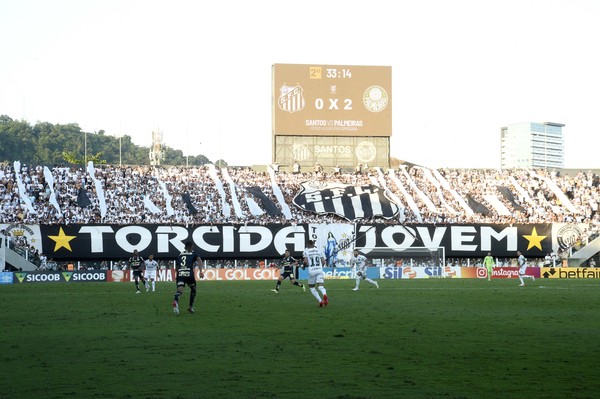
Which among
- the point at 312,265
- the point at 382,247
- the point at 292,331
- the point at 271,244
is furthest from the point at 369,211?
the point at 292,331

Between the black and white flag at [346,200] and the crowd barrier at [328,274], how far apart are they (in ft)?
23.7

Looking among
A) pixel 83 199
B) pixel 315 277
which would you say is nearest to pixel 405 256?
pixel 83 199

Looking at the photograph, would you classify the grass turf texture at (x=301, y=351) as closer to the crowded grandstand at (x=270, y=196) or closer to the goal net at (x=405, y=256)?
the goal net at (x=405, y=256)

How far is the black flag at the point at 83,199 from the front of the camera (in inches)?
2672

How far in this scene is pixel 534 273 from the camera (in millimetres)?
64250

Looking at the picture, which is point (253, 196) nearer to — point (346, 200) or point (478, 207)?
point (346, 200)

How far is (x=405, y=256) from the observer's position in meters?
67.3

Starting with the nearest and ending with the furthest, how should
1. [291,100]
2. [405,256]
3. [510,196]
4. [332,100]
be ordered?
[405,256] → [510,196] → [291,100] → [332,100]

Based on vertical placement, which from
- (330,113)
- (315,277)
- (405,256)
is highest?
(330,113)

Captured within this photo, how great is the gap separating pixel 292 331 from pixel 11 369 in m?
7.99

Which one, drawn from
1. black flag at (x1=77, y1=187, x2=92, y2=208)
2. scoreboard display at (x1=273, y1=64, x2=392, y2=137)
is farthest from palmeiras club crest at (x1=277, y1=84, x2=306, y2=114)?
black flag at (x1=77, y1=187, x2=92, y2=208)

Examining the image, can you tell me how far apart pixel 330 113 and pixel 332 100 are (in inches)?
48.5

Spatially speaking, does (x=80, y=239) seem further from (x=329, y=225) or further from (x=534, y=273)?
(x=534, y=273)

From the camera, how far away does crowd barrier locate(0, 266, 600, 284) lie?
2327 inches
